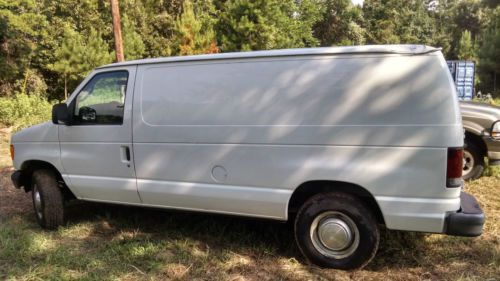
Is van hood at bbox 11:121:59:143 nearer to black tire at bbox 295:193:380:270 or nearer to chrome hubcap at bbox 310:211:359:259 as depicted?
black tire at bbox 295:193:380:270

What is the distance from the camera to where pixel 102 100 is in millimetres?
4691

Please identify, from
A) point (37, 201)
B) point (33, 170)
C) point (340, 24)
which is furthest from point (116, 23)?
point (340, 24)

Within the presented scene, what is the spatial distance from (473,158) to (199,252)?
4386mm

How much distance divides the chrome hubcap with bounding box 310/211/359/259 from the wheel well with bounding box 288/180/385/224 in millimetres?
208

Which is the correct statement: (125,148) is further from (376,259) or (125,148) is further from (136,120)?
(376,259)

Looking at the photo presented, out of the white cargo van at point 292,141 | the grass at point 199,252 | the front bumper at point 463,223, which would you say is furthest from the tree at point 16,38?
the front bumper at point 463,223

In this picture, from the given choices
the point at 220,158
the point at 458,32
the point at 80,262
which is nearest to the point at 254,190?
the point at 220,158

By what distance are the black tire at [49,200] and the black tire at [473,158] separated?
553 centimetres

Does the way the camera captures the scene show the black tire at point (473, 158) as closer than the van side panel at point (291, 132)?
No

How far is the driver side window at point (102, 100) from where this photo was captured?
4562mm

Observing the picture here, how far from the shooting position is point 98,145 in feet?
15.2

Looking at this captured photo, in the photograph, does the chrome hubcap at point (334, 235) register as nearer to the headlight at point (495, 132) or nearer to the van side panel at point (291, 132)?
the van side panel at point (291, 132)

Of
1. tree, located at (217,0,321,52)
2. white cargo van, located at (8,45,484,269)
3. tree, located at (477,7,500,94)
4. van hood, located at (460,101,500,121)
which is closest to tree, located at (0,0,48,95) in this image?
tree, located at (217,0,321,52)

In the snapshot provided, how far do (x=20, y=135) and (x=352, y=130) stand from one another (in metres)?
3.88
